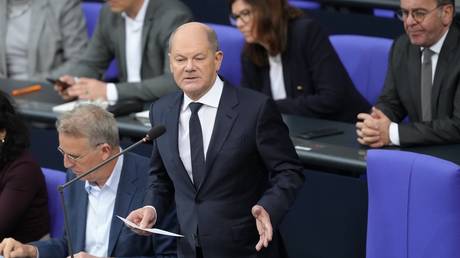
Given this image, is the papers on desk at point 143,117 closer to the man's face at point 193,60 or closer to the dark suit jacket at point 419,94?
the dark suit jacket at point 419,94

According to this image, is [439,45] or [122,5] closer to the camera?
[439,45]

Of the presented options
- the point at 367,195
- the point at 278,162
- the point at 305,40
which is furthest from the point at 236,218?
the point at 305,40

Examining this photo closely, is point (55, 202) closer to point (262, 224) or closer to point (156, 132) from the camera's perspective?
point (156, 132)

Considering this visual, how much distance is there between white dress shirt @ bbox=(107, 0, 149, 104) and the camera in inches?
222

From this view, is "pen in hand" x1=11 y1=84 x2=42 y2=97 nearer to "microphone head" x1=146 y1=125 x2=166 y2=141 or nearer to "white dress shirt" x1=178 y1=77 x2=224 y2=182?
"white dress shirt" x1=178 y1=77 x2=224 y2=182

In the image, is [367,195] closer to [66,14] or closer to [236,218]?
[236,218]

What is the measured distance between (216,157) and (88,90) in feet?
6.64

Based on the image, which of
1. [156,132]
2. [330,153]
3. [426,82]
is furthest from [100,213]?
[426,82]

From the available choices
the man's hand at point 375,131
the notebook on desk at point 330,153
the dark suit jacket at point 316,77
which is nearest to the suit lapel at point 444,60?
the man's hand at point 375,131

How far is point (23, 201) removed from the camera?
4121 millimetres

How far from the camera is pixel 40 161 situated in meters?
5.29

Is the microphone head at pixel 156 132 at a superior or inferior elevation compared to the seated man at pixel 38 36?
superior

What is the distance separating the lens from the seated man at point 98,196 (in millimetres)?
3783

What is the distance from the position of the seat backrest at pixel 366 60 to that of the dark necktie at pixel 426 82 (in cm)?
73
